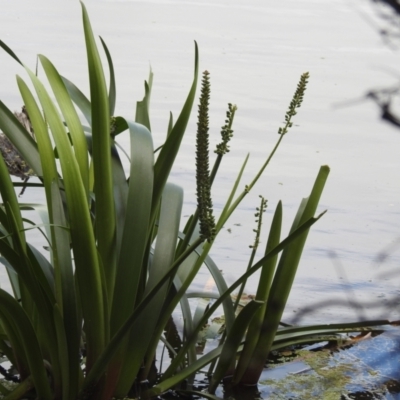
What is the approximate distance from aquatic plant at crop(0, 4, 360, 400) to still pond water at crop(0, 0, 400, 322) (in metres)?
0.31

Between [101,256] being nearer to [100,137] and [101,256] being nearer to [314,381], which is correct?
[100,137]

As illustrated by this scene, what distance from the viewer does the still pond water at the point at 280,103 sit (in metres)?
3.65

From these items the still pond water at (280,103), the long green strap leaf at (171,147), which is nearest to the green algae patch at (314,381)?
the still pond water at (280,103)

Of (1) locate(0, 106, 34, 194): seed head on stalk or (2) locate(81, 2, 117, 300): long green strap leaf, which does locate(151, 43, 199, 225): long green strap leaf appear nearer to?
(2) locate(81, 2, 117, 300): long green strap leaf

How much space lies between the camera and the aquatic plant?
5.85 feet

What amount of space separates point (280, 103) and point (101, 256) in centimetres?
530

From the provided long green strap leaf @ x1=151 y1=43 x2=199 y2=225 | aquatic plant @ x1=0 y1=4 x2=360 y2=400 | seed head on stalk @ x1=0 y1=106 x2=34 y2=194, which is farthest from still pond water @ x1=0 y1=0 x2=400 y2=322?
long green strap leaf @ x1=151 y1=43 x2=199 y2=225

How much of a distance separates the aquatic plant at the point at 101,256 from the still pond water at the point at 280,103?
31cm

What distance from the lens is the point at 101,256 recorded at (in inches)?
75.7

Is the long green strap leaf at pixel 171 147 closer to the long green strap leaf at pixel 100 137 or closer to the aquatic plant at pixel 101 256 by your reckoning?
the aquatic plant at pixel 101 256

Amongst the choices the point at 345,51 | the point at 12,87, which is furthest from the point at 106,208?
the point at 345,51

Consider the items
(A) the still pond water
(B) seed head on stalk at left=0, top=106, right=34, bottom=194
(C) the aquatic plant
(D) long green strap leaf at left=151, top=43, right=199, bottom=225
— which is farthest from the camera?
(B) seed head on stalk at left=0, top=106, right=34, bottom=194

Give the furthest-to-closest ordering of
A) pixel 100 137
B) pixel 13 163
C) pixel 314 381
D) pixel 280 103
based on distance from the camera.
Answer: pixel 280 103 → pixel 13 163 → pixel 314 381 → pixel 100 137

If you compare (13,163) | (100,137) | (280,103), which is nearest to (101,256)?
(100,137)
